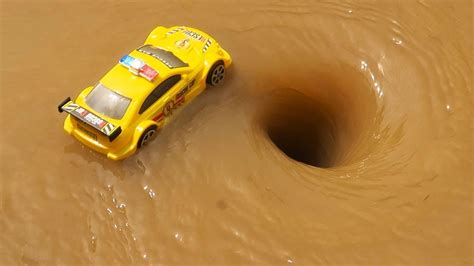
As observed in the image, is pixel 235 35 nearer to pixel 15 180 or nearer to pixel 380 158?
pixel 380 158

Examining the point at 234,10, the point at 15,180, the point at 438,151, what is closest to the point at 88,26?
the point at 234,10

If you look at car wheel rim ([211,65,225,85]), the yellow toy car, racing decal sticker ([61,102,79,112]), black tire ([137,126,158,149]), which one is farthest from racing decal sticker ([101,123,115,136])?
car wheel rim ([211,65,225,85])

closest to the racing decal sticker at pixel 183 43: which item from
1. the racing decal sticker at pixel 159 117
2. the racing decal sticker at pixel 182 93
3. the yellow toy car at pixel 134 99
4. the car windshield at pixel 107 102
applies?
the yellow toy car at pixel 134 99

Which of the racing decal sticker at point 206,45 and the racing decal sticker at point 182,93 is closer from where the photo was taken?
the racing decal sticker at point 182,93

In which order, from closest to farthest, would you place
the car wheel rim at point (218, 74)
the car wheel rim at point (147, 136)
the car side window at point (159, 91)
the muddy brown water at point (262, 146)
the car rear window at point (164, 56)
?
the muddy brown water at point (262, 146), the car side window at point (159, 91), the car wheel rim at point (147, 136), the car rear window at point (164, 56), the car wheel rim at point (218, 74)

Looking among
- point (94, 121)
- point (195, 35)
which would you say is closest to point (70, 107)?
point (94, 121)

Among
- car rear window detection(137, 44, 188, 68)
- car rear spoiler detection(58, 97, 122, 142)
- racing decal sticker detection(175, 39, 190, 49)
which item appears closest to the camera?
car rear spoiler detection(58, 97, 122, 142)

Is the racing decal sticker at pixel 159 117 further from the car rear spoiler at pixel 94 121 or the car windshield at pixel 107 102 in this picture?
the car rear spoiler at pixel 94 121

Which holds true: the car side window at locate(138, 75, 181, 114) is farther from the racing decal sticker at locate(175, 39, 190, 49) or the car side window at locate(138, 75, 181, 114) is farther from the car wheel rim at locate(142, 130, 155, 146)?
the racing decal sticker at locate(175, 39, 190, 49)
